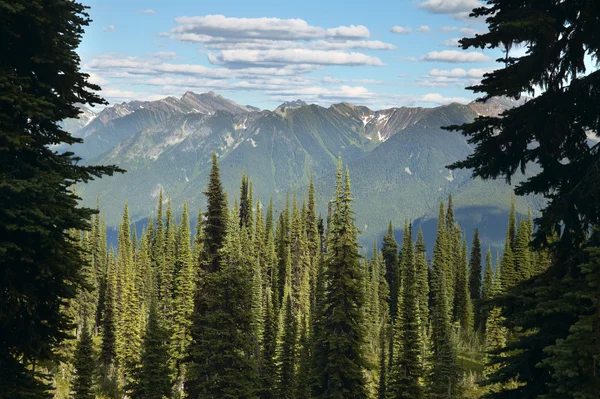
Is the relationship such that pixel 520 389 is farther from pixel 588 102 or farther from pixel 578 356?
pixel 588 102

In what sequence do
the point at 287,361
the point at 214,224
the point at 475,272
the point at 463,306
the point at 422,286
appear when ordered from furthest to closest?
1. the point at 475,272
2. the point at 463,306
3. the point at 422,286
4. the point at 287,361
5. the point at 214,224

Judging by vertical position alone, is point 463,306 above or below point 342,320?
below

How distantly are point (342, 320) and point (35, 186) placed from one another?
2622 centimetres

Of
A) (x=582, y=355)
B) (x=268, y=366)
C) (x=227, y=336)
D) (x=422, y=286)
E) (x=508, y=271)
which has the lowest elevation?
(x=268, y=366)

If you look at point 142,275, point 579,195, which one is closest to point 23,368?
point 579,195

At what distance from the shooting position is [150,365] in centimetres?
4584

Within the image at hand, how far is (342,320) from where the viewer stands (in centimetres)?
3591

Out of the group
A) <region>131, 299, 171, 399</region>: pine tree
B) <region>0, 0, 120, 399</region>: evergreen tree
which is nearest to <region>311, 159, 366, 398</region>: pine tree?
<region>131, 299, 171, 399</region>: pine tree

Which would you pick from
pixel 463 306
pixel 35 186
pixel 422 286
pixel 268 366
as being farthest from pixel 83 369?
pixel 463 306

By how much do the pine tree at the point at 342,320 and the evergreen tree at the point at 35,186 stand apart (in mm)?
22691

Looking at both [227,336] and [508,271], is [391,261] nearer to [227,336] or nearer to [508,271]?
[508,271]

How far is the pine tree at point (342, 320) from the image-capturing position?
36031 mm

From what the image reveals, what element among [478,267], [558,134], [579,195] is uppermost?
[558,134]

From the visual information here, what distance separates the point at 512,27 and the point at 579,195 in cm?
328
